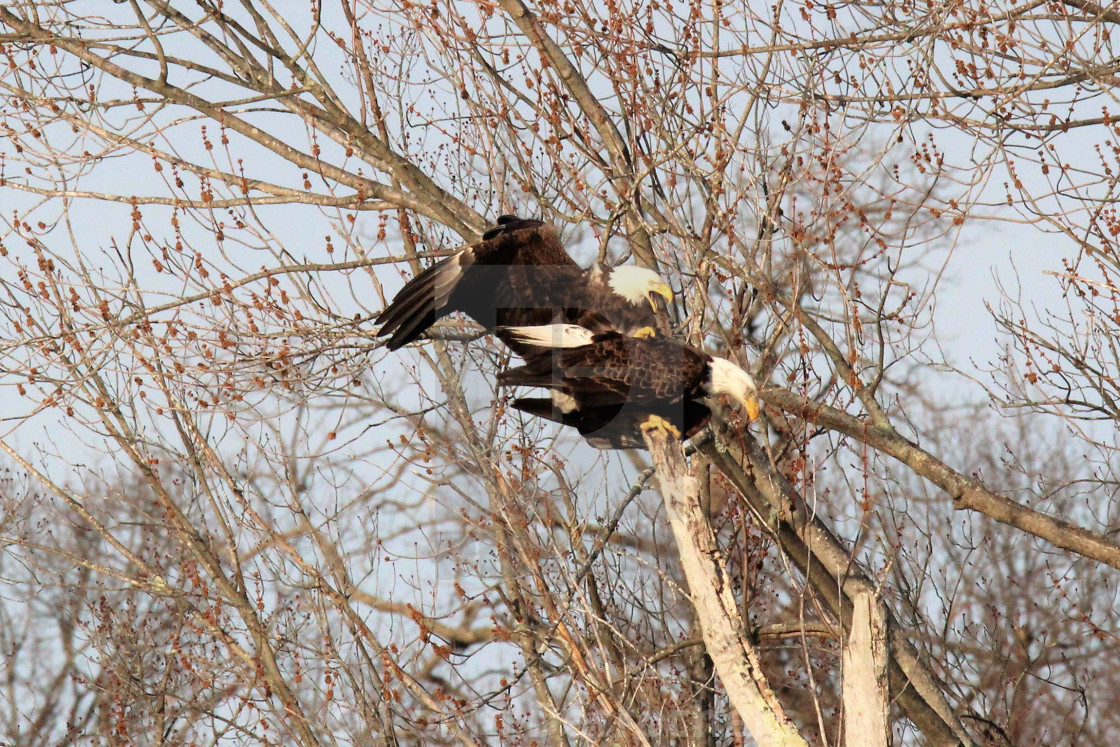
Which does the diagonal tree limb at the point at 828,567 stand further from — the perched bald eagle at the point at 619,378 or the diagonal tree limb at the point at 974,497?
the perched bald eagle at the point at 619,378

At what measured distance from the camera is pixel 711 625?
482 cm

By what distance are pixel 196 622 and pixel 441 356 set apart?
2.65 metres

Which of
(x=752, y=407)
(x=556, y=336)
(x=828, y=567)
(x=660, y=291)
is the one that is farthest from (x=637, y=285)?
(x=828, y=567)

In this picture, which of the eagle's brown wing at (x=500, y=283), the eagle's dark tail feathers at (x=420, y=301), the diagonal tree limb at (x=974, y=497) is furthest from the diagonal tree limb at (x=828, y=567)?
the eagle's dark tail feathers at (x=420, y=301)

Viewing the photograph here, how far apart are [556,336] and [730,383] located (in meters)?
0.73

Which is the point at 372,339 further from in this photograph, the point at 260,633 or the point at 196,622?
the point at 196,622

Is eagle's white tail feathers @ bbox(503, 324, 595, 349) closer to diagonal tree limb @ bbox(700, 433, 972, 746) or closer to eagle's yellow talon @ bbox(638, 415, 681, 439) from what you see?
eagle's yellow talon @ bbox(638, 415, 681, 439)

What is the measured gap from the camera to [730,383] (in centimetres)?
500

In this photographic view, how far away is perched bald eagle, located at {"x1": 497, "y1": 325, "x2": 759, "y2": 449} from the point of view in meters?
4.86

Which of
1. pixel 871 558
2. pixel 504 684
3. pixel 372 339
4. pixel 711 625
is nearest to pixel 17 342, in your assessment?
pixel 372 339

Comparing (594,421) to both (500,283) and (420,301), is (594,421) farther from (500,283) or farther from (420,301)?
(420,301)

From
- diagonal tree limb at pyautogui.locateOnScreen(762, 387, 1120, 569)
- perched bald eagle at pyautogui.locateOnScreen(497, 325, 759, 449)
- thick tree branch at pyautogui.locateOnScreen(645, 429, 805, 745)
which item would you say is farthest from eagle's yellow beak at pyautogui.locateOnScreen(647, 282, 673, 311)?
diagonal tree limb at pyautogui.locateOnScreen(762, 387, 1120, 569)

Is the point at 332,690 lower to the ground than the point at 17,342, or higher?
lower

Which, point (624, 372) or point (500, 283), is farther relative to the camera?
point (500, 283)
